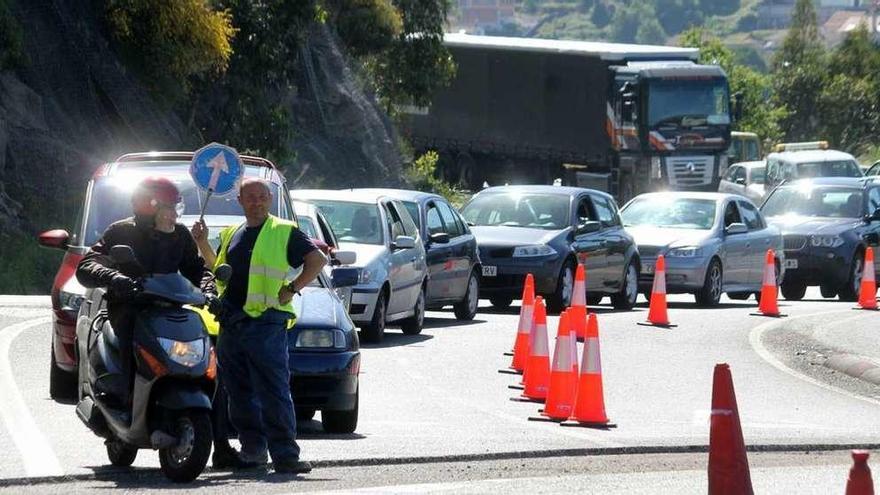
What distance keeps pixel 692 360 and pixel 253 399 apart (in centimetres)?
885

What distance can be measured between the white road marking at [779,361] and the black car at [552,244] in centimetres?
254

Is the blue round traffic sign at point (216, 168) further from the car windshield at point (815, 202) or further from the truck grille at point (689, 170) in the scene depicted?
the truck grille at point (689, 170)

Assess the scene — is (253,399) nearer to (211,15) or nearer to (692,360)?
(692,360)

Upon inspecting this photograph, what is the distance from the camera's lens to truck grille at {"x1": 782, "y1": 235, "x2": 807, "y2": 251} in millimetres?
29219

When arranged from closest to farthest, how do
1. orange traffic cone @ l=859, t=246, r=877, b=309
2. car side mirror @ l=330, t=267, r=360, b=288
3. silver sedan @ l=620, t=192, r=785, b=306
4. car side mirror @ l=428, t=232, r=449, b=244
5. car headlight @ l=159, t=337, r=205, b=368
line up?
car headlight @ l=159, t=337, r=205, b=368, car side mirror @ l=330, t=267, r=360, b=288, car side mirror @ l=428, t=232, r=449, b=244, orange traffic cone @ l=859, t=246, r=877, b=309, silver sedan @ l=620, t=192, r=785, b=306

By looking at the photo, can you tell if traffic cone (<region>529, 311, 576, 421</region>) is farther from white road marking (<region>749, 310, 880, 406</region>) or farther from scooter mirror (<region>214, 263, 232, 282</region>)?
scooter mirror (<region>214, 263, 232, 282</region>)

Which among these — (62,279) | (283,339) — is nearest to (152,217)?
(283,339)

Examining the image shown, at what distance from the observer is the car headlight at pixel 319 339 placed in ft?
40.5

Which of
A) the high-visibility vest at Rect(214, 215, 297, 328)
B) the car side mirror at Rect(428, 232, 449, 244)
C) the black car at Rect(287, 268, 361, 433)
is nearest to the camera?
the high-visibility vest at Rect(214, 215, 297, 328)

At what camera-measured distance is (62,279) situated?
→ 13.9m

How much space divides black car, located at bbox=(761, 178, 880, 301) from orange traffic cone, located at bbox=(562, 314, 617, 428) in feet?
54.0

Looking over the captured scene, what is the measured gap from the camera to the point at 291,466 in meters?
10.2

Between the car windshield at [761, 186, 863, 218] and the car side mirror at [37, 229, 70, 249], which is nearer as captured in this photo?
the car side mirror at [37, 229, 70, 249]

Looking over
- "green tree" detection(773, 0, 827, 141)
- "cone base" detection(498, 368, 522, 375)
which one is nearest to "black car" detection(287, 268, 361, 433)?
"cone base" detection(498, 368, 522, 375)
